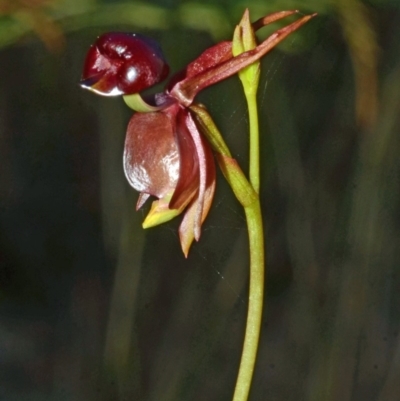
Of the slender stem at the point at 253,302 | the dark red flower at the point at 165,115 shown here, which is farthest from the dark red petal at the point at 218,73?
the slender stem at the point at 253,302

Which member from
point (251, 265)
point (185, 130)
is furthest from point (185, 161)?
point (251, 265)

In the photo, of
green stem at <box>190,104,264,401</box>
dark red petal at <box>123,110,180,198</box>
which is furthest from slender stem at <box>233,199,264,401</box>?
dark red petal at <box>123,110,180,198</box>

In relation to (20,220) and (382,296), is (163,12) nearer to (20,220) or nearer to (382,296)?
(20,220)

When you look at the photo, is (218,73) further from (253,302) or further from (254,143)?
(253,302)

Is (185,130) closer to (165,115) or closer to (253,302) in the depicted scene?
(165,115)

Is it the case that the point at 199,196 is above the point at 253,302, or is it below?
above

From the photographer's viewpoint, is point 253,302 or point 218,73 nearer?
point 218,73

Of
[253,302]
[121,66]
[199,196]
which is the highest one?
[121,66]
